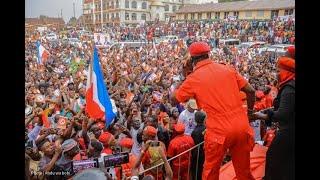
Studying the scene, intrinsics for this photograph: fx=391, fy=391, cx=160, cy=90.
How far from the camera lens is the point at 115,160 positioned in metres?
3.73

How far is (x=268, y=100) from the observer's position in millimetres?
5215

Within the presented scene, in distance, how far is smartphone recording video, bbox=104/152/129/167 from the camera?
3.69 m

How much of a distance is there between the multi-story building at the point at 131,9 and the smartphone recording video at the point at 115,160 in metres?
3.51

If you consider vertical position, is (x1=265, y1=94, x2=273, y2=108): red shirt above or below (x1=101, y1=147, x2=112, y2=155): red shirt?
above

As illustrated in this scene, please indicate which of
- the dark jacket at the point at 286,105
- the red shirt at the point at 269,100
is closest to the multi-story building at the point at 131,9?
the red shirt at the point at 269,100

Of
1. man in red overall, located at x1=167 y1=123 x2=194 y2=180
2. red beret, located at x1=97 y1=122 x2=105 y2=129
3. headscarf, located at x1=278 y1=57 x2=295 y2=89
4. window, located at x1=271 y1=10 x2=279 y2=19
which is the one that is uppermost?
window, located at x1=271 y1=10 x2=279 y2=19

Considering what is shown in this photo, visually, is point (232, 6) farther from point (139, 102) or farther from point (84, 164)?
point (84, 164)

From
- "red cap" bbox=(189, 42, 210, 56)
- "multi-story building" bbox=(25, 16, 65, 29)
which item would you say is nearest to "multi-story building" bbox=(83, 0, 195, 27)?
"multi-story building" bbox=(25, 16, 65, 29)

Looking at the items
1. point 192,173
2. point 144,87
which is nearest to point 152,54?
point 144,87

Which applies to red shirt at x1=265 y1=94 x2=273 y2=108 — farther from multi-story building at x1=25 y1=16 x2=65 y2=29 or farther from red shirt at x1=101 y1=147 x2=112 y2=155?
multi-story building at x1=25 y1=16 x2=65 y2=29

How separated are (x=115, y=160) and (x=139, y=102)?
2.97m

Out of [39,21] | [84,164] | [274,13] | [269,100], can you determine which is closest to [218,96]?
[84,164]

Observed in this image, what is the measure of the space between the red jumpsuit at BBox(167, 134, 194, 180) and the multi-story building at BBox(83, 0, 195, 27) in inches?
118
